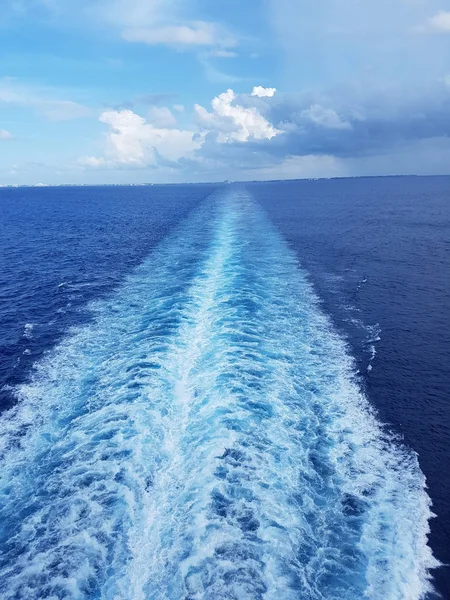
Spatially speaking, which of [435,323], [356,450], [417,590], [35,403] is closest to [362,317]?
[435,323]

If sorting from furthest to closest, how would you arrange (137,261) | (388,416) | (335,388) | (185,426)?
(137,261)
(335,388)
(388,416)
(185,426)

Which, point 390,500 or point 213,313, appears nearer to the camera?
point 390,500

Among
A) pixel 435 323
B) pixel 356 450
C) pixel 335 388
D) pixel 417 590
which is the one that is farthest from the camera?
pixel 435 323

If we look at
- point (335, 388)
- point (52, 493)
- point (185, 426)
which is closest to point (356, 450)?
point (335, 388)

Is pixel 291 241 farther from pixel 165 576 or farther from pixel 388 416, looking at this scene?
pixel 165 576

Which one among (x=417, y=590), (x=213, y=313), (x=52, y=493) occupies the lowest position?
(x=417, y=590)

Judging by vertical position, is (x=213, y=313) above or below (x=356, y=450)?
above
